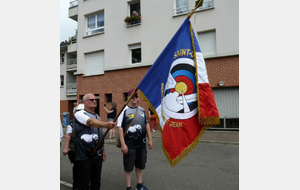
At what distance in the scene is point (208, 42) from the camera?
11383 millimetres

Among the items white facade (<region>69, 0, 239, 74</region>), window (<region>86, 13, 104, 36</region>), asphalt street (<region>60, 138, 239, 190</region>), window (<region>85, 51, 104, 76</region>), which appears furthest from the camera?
window (<region>86, 13, 104, 36</region>)

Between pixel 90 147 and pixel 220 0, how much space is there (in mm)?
10930

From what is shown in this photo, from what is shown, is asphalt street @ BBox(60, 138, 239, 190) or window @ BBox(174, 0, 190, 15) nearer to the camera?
asphalt street @ BBox(60, 138, 239, 190)

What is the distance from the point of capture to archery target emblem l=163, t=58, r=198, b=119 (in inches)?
121

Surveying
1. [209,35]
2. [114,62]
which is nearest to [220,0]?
[209,35]

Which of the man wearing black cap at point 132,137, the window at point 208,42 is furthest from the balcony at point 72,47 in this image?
the man wearing black cap at point 132,137

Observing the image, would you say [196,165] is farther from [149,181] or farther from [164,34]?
[164,34]

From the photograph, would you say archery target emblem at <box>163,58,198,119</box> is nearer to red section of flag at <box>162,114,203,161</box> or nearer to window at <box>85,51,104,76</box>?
red section of flag at <box>162,114,203,161</box>

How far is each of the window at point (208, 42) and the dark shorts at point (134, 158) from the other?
356 inches

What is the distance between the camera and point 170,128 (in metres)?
3.17

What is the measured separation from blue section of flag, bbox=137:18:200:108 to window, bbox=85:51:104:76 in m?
11.9

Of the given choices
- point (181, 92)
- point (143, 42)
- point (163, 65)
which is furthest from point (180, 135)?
point (143, 42)

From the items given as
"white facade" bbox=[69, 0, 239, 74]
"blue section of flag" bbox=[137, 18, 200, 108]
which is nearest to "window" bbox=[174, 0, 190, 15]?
"white facade" bbox=[69, 0, 239, 74]

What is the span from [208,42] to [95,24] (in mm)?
8843
